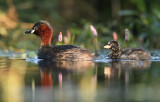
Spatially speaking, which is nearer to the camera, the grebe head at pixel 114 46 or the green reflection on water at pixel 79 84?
the green reflection on water at pixel 79 84

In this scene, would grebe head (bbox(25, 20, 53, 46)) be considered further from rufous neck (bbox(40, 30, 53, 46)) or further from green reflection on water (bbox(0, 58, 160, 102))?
green reflection on water (bbox(0, 58, 160, 102))

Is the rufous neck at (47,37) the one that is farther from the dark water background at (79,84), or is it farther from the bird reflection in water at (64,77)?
the dark water background at (79,84)

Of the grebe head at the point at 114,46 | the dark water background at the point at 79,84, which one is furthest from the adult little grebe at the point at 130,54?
the dark water background at the point at 79,84

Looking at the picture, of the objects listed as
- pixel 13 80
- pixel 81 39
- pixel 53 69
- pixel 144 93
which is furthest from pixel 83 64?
pixel 81 39

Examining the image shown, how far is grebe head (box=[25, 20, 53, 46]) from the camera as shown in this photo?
1126 cm

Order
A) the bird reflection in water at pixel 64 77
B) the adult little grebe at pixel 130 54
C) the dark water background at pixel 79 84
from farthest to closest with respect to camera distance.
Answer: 1. the adult little grebe at pixel 130 54
2. the bird reflection in water at pixel 64 77
3. the dark water background at pixel 79 84

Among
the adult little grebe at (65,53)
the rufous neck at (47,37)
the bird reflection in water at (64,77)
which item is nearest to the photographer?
the bird reflection in water at (64,77)

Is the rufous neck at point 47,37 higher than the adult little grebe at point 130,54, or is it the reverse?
the rufous neck at point 47,37

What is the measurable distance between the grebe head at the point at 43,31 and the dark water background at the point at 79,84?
2.45 meters

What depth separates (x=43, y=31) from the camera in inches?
446

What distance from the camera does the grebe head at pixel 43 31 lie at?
11.3 meters

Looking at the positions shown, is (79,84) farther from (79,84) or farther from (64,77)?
(64,77)

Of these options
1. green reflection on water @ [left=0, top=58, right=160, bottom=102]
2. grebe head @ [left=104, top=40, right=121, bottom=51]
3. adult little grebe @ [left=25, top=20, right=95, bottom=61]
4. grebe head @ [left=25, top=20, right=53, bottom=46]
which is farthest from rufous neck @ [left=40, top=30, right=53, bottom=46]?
green reflection on water @ [left=0, top=58, right=160, bottom=102]

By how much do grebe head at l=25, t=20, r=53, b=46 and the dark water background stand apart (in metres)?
2.45
